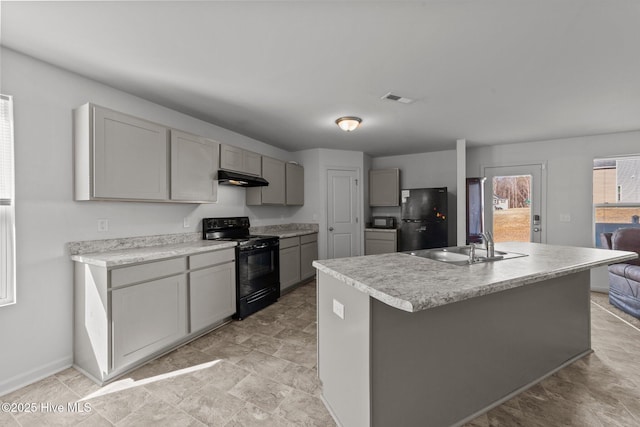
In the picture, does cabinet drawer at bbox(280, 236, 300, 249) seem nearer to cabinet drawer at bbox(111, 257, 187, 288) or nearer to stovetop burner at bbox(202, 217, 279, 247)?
Result: stovetop burner at bbox(202, 217, 279, 247)

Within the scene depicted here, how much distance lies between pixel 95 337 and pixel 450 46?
3.36 meters

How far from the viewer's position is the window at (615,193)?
401 cm

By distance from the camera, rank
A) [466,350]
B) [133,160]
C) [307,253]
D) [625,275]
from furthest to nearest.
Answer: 1. [307,253]
2. [625,275]
3. [133,160]
4. [466,350]

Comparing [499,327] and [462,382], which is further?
[499,327]

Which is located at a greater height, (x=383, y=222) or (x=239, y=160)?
(x=239, y=160)

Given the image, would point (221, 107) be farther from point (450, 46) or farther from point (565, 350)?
point (565, 350)

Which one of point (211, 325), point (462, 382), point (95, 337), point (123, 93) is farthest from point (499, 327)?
point (123, 93)

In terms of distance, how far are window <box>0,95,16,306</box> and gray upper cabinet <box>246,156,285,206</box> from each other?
2461mm

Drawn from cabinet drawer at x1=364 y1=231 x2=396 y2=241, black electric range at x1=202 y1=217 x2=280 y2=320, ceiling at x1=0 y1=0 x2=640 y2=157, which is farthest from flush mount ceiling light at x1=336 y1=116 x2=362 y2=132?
A: cabinet drawer at x1=364 y1=231 x2=396 y2=241

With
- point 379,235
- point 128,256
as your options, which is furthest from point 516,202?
point 128,256

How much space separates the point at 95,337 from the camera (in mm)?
2072

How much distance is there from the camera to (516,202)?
15.7 ft

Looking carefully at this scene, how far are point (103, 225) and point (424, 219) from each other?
4.53 meters

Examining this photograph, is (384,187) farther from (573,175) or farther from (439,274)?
(439,274)
